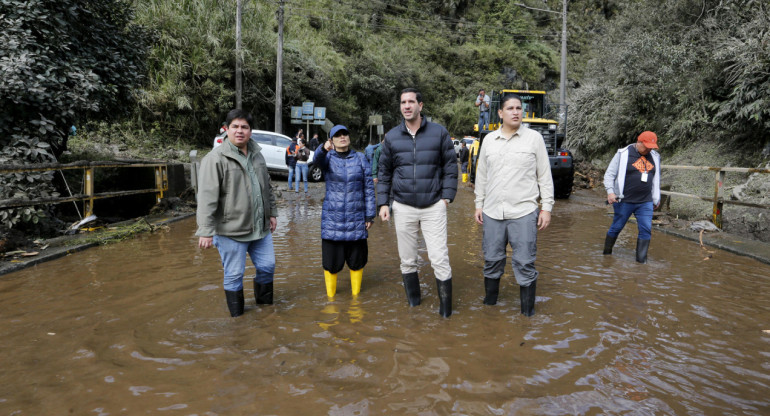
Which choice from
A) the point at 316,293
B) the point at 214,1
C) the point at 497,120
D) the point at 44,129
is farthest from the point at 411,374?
the point at 214,1

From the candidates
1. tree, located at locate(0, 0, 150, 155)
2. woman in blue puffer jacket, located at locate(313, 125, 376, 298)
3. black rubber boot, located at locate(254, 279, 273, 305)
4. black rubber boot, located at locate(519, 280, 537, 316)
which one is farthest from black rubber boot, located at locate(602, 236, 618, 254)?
tree, located at locate(0, 0, 150, 155)

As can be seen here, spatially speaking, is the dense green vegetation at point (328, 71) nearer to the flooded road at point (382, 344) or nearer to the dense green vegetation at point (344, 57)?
the dense green vegetation at point (344, 57)

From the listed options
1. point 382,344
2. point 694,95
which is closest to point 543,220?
point 382,344

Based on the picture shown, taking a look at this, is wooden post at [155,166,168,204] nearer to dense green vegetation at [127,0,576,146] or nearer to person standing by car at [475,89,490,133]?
dense green vegetation at [127,0,576,146]

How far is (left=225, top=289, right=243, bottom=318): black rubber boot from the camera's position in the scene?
13.2ft

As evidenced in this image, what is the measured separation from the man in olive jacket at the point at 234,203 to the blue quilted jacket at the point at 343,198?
59 cm

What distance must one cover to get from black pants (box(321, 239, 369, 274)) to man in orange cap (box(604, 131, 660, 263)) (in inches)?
131

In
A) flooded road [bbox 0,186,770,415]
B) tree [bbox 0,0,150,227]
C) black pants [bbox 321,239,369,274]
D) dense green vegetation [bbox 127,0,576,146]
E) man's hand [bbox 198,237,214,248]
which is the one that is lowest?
flooded road [bbox 0,186,770,415]

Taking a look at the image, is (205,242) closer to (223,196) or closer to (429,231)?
(223,196)

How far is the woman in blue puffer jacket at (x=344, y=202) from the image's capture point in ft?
14.5

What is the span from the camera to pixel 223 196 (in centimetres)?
393

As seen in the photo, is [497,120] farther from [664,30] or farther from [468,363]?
[468,363]

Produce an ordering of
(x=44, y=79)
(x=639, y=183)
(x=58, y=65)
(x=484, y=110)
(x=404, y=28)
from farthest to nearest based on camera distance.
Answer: (x=404, y=28)
(x=484, y=110)
(x=58, y=65)
(x=44, y=79)
(x=639, y=183)

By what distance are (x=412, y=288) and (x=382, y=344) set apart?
92cm
